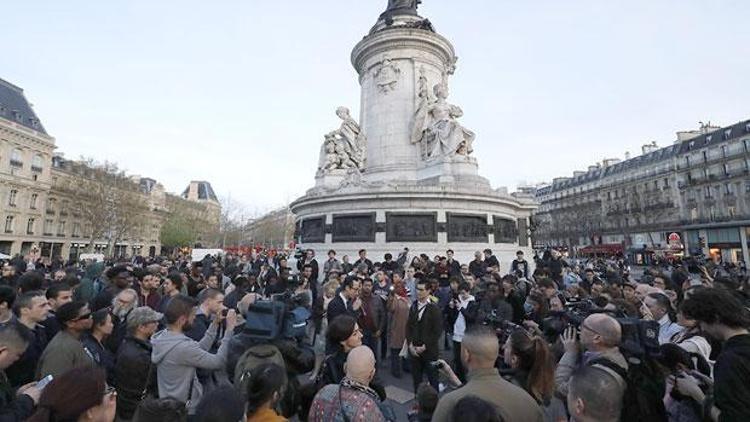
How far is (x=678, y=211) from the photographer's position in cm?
5366

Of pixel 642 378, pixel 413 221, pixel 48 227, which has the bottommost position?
pixel 642 378

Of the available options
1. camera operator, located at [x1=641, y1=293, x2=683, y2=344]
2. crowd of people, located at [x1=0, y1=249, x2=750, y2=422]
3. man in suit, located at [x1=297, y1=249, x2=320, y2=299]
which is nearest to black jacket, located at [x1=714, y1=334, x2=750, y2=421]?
crowd of people, located at [x1=0, y1=249, x2=750, y2=422]

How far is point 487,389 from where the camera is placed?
8.29ft

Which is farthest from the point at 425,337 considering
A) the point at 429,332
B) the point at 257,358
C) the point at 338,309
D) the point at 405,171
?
the point at 405,171

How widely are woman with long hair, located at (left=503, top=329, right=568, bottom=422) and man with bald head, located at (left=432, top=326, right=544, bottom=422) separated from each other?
69cm

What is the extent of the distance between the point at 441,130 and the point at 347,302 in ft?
50.0

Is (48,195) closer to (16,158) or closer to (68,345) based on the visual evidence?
(16,158)

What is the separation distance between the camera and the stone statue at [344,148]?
72.3 feet

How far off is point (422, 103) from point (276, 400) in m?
20.8

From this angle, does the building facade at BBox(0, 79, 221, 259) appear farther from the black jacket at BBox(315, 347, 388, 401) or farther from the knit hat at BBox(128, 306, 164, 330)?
the black jacket at BBox(315, 347, 388, 401)

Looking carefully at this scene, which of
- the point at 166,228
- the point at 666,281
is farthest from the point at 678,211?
the point at 166,228

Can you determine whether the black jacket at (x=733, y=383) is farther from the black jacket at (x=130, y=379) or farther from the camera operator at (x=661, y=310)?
the black jacket at (x=130, y=379)

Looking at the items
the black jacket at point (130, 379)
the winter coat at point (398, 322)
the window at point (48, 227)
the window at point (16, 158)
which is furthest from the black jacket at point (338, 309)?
the window at point (48, 227)

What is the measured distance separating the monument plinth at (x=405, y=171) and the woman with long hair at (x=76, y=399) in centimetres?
1512
